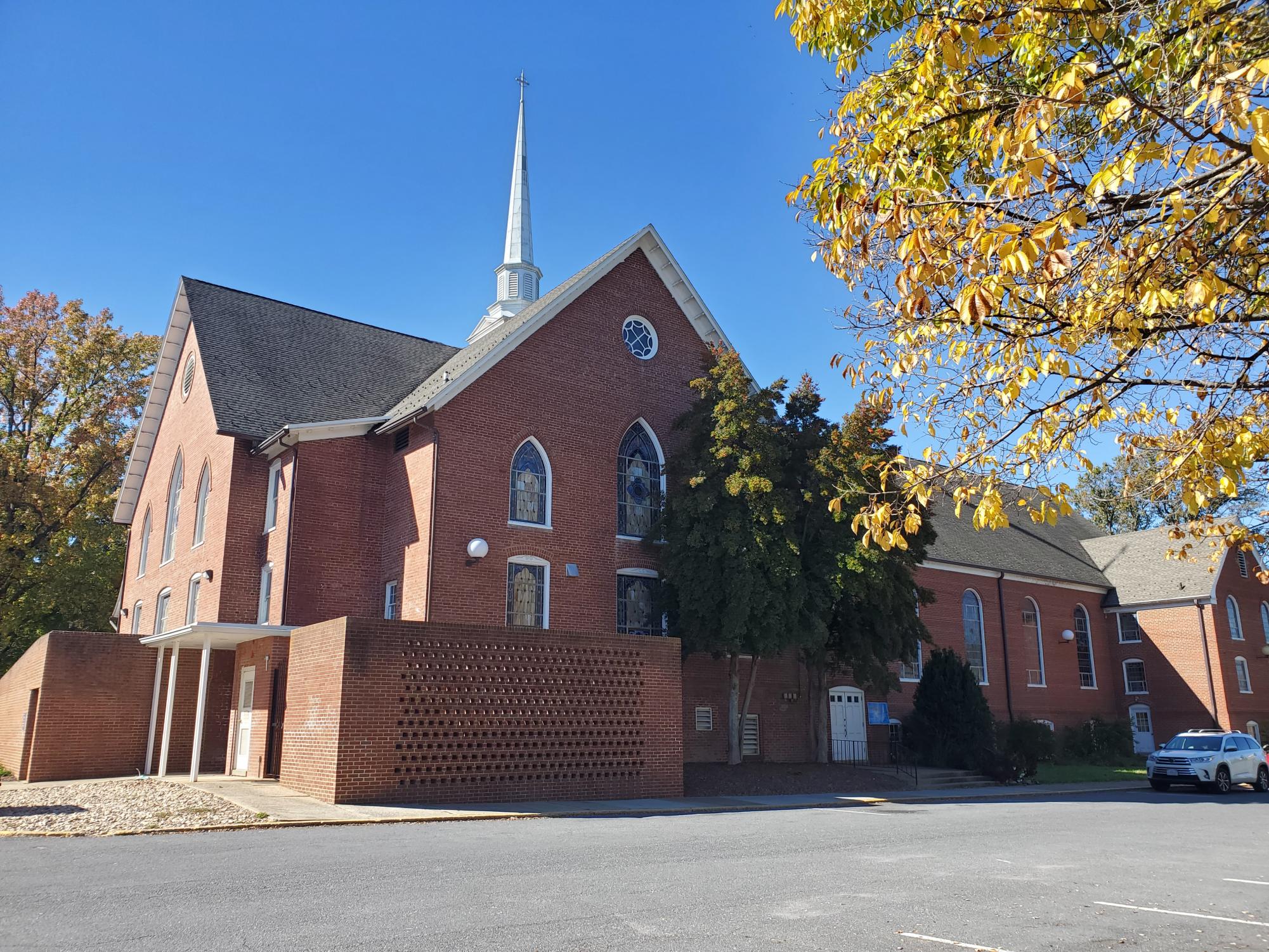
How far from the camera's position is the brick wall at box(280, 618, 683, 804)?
15.8 meters

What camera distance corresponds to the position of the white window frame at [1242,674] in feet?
122

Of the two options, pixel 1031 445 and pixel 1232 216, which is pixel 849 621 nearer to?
pixel 1031 445

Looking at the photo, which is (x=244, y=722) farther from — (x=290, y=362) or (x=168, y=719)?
(x=290, y=362)

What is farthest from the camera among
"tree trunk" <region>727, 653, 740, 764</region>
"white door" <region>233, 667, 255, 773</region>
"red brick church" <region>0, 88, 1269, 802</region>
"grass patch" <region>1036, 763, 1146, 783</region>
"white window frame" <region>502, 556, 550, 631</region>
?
"grass patch" <region>1036, 763, 1146, 783</region>

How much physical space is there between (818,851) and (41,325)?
37424 millimetres

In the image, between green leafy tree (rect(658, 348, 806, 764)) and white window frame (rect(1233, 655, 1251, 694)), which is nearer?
green leafy tree (rect(658, 348, 806, 764))

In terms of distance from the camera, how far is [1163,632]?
→ 37.8m

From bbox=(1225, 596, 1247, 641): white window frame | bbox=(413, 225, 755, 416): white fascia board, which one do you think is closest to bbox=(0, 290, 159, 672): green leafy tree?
bbox=(413, 225, 755, 416): white fascia board

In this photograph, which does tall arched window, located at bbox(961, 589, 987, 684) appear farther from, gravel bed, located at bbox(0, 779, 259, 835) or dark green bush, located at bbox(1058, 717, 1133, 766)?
gravel bed, located at bbox(0, 779, 259, 835)

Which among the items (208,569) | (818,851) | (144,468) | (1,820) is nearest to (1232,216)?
(818,851)

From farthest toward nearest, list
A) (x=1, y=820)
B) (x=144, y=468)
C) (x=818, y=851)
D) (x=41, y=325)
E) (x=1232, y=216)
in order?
(x=41, y=325) < (x=144, y=468) < (x=1, y=820) < (x=818, y=851) < (x=1232, y=216)

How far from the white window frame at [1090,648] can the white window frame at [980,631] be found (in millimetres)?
5947

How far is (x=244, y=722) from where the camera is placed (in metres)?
21.4

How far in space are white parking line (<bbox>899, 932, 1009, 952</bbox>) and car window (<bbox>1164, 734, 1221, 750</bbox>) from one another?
21.1 m
